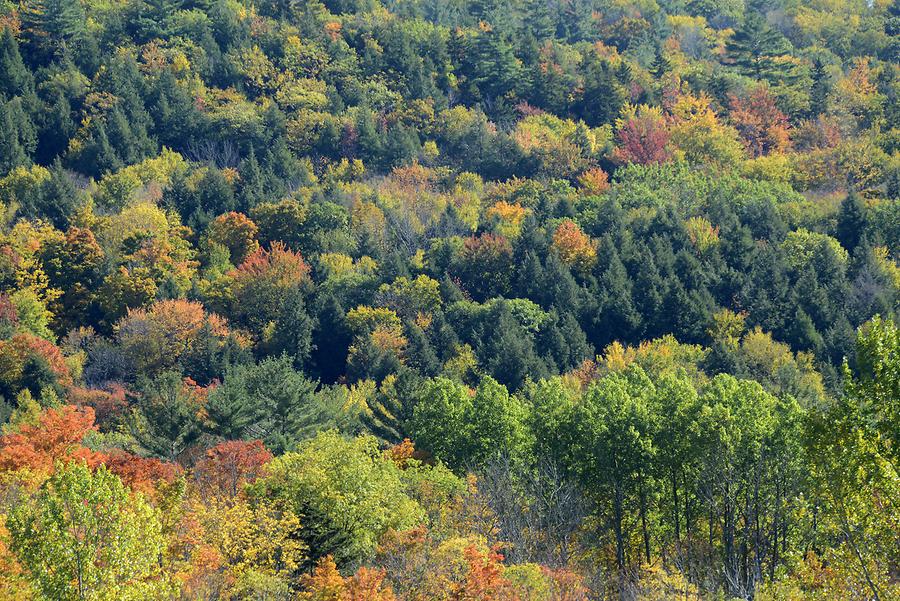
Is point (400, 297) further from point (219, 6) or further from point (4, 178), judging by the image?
point (219, 6)

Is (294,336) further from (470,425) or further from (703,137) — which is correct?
(703,137)

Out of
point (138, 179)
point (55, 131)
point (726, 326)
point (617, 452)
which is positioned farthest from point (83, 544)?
point (55, 131)

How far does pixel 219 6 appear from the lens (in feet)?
449

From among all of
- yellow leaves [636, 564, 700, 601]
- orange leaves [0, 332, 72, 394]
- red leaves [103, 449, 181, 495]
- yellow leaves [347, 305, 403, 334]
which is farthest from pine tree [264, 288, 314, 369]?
yellow leaves [636, 564, 700, 601]

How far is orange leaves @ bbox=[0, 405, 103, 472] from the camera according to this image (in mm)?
54594

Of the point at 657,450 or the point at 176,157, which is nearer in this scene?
the point at 657,450

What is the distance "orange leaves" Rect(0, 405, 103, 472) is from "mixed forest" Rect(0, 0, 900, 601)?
0.85 feet

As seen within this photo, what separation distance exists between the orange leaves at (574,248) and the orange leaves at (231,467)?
48459 mm

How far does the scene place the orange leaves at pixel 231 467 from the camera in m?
52.2

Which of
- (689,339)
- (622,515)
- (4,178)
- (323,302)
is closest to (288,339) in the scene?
(323,302)

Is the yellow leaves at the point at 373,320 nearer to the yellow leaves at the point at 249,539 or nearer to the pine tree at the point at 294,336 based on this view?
the pine tree at the point at 294,336

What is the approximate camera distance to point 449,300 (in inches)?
3809

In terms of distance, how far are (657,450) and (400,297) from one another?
167ft

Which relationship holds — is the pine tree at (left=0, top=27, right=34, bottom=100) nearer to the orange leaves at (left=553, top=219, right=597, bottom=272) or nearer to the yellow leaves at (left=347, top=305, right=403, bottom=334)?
the yellow leaves at (left=347, top=305, right=403, bottom=334)
